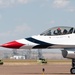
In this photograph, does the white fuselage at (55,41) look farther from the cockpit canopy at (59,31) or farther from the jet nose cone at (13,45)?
the cockpit canopy at (59,31)

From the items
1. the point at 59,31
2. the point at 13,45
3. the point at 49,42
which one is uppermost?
the point at 59,31

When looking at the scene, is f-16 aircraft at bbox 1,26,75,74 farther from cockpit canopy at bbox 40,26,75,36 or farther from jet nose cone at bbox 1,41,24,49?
cockpit canopy at bbox 40,26,75,36

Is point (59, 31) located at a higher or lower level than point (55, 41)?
higher

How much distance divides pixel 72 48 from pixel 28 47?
3257 mm

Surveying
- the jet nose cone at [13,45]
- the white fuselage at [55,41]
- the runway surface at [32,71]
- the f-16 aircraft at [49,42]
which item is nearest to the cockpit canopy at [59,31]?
the f-16 aircraft at [49,42]

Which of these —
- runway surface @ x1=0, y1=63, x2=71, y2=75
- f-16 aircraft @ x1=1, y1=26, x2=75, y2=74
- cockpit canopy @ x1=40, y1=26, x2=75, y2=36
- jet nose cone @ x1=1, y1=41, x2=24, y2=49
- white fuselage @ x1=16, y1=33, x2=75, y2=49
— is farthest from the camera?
runway surface @ x1=0, y1=63, x2=71, y2=75

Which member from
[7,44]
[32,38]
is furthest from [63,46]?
[7,44]

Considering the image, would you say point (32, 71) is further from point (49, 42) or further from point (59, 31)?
point (59, 31)

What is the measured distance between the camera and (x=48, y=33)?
25906 millimetres

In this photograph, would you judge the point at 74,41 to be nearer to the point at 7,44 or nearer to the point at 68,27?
the point at 68,27

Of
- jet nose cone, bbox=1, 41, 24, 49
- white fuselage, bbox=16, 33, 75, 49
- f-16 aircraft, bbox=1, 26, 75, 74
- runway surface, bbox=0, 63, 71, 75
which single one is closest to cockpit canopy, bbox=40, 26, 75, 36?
f-16 aircraft, bbox=1, 26, 75, 74

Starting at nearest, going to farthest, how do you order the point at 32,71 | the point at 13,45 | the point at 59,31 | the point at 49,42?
the point at 13,45 → the point at 49,42 → the point at 59,31 → the point at 32,71

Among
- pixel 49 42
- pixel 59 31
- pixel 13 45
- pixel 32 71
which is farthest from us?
pixel 32 71

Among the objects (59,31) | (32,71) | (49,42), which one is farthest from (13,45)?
(32,71)
